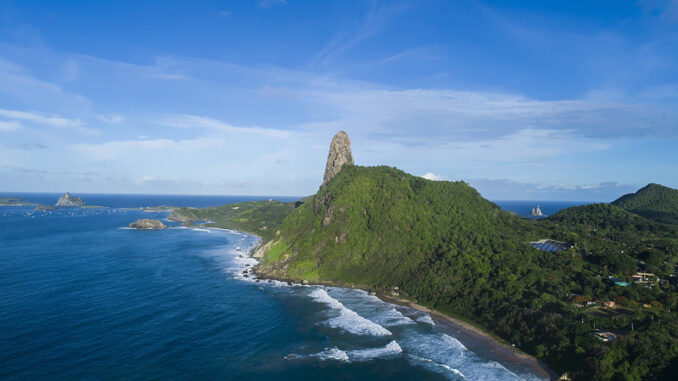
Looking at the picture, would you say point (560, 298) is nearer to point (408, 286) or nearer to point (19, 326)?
point (408, 286)

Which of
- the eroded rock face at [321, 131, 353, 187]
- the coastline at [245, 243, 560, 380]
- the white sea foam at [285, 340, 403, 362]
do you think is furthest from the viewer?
the eroded rock face at [321, 131, 353, 187]

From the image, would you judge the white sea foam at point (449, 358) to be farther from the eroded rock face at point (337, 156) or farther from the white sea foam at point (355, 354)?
the eroded rock face at point (337, 156)

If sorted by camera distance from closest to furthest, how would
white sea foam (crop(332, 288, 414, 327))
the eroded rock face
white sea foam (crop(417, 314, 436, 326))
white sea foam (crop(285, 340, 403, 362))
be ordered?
white sea foam (crop(285, 340, 403, 362)) → white sea foam (crop(417, 314, 436, 326)) → white sea foam (crop(332, 288, 414, 327)) → the eroded rock face

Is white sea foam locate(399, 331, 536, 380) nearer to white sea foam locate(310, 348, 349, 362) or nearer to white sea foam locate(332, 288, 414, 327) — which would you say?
white sea foam locate(332, 288, 414, 327)

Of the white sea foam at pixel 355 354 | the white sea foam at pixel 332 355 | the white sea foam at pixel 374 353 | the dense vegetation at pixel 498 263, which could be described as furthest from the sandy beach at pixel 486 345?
the white sea foam at pixel 332 355

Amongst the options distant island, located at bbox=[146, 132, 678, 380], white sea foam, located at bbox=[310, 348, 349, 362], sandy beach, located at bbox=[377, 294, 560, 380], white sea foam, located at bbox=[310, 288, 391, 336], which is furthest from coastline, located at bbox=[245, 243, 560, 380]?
white sea foam, located at bbox=[310, 348, 349, 362]

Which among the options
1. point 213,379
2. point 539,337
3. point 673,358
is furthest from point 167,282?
point 673,358
